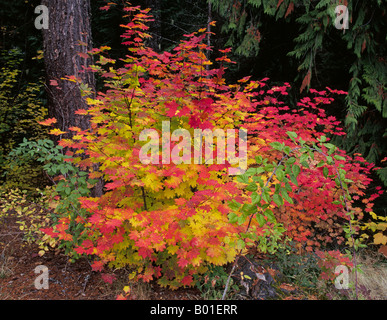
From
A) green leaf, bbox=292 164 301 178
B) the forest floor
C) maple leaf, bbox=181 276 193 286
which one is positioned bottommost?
the forest floor

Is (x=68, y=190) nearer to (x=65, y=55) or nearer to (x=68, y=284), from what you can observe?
(x=68, y=284)

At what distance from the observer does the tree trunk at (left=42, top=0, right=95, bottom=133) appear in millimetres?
3719

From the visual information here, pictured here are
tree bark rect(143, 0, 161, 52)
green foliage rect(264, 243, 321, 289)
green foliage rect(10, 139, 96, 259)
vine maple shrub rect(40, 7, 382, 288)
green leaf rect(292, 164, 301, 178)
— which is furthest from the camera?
tree bark rect(143, 0, 161, 52)

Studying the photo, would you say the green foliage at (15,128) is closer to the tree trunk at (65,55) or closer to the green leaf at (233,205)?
the tree trunk at (65,55)

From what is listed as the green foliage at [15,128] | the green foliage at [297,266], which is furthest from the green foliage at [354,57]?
the green foliage at [15,128]

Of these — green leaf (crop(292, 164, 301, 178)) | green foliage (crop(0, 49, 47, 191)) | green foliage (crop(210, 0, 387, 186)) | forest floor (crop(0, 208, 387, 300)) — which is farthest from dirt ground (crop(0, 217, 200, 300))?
green foliage (crop(210, 0, 387, 186))

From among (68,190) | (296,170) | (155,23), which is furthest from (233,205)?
(155,23)

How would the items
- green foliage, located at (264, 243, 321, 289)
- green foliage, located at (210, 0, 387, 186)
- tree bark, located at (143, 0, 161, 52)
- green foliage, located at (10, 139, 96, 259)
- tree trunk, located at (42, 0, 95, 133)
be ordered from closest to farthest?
green foliage, located at (10, 139, 96, 259)
green foliage, located at (264, 243, 321, 289)
tree trunk, located at (42, 0, 95, 133)
green foliage, located at (210, 0, 387, 186)
tree bark, located at (143, 0, 161, 52)

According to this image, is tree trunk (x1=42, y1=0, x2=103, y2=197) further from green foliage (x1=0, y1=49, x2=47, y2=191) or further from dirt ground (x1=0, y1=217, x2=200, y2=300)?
green foliage (x1=0, y1=49, x2=47, y2=191)

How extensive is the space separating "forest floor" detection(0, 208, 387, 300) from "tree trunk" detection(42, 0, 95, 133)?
1750 mm

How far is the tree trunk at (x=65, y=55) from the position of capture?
3.72 m
